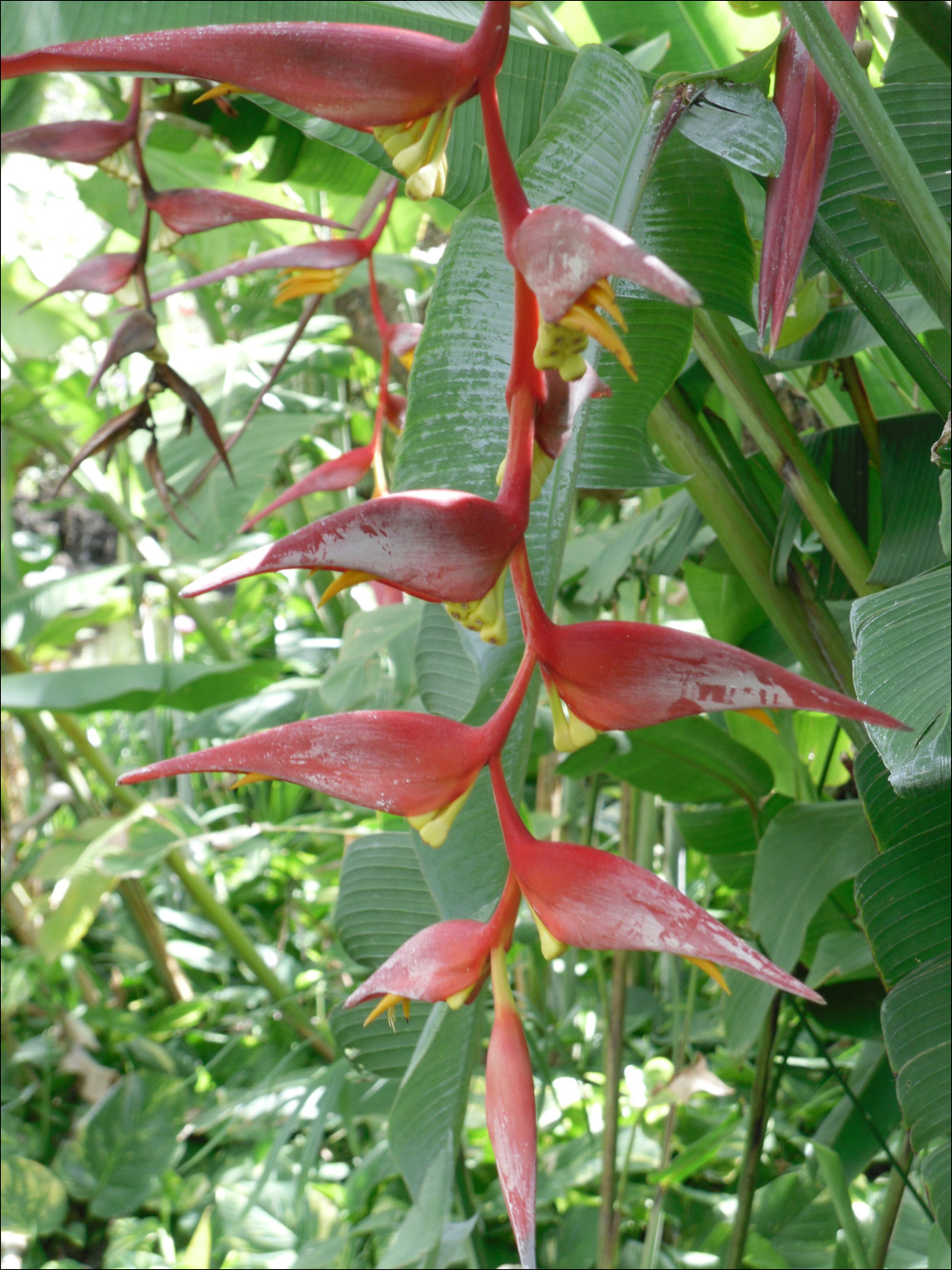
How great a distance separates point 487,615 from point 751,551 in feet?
0.88

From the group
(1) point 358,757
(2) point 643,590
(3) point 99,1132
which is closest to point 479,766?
(1) point 358,757

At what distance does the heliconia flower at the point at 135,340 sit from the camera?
366 mm

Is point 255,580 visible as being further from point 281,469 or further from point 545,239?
point 545,239

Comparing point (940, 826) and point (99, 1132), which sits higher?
point (940, 826)

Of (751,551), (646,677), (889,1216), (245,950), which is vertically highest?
(646,677)

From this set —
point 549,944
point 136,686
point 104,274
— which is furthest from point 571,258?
point 136,686

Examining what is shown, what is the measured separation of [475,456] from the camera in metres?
0.23

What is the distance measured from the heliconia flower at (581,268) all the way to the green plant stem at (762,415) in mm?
225

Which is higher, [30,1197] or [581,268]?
[581,268]

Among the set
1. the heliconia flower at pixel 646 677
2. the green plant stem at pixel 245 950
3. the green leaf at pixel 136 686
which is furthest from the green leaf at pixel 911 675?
the green plant stem at pixel 245 950

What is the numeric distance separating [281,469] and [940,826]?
3.61 ft

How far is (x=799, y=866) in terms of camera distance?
51cm

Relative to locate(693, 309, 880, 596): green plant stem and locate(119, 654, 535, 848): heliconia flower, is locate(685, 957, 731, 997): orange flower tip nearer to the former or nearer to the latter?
locate(119, 654, 535, 848): heliconia flower

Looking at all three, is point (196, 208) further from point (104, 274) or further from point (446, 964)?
point (446, 964)
